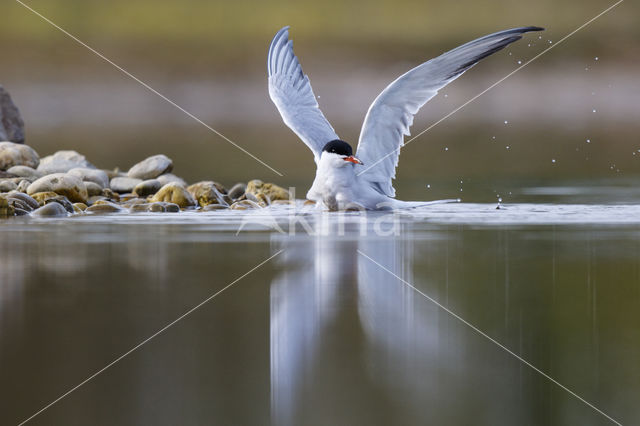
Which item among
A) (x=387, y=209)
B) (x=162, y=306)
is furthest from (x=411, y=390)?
(x=387, y=209)

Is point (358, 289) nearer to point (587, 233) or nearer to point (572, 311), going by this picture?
point (572, 311)

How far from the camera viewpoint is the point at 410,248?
4848 millimetres

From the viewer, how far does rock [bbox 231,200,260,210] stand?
8.09m

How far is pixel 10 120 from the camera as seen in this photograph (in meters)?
12.0

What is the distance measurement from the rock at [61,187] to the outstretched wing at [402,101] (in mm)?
3055

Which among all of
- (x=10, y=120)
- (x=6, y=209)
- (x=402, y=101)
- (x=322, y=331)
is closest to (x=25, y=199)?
(x=6, y=209)

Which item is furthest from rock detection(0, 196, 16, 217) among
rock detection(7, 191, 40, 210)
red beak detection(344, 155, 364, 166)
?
red beak detection(344, 155, 364, 166)

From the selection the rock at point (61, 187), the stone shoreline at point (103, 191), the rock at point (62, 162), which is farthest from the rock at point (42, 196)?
the rock at point (62, 162)

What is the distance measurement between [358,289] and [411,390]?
1440mm

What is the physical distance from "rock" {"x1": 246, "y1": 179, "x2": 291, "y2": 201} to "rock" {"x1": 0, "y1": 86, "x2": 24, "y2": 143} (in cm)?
491

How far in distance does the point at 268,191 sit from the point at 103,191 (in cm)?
196

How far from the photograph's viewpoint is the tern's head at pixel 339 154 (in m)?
6.95

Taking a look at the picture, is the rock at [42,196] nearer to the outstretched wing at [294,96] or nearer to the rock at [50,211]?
the rock at [50,211]

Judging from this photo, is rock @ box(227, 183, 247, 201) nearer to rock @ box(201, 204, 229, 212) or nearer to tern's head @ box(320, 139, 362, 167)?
rock @ box(201, 204, 229, 212)
